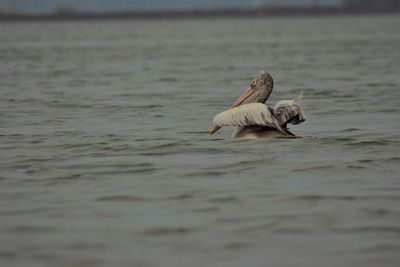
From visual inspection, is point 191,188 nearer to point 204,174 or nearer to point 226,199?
point 226,199

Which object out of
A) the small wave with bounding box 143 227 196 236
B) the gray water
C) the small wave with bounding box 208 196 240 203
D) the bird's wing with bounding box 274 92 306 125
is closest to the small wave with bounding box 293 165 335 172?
the gray water

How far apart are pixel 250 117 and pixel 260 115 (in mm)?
167

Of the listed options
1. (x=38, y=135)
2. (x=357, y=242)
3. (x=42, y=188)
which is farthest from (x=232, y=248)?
(x=38, y=135)

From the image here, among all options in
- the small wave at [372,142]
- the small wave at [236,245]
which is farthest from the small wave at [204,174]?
the small wave at [236,245]

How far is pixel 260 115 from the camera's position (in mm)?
14367

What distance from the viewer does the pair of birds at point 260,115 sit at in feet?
47.1

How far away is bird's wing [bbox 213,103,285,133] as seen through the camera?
Result: 14349 mm

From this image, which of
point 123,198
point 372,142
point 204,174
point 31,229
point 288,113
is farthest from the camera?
point 372,142

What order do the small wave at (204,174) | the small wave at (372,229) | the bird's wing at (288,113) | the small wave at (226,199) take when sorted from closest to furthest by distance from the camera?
the small wave at (372,229) < the small wave at (226,199) < the small wave at (204,174) < the bird's wing at (288,113)

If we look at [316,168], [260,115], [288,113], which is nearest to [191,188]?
[316,168]

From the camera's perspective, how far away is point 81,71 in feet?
134

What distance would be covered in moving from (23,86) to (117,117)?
10.6 meters

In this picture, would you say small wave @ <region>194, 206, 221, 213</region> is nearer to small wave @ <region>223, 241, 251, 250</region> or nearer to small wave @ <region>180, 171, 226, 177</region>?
small wave @ <region>223, 241, 251, 250</region>

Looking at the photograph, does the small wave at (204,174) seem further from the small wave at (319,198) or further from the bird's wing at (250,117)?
the small wave at (319,198)
